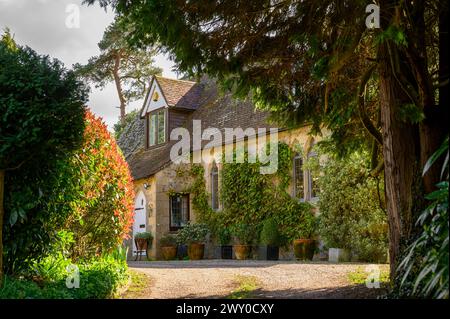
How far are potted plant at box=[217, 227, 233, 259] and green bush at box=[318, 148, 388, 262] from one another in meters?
4.41

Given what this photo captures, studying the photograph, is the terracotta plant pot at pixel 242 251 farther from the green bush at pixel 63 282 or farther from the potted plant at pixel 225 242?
the green bush at pixel 63 282

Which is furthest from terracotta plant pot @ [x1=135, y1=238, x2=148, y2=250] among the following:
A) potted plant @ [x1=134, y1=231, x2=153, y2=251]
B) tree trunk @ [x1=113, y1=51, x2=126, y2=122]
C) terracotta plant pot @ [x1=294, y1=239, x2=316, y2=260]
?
tree trunk @ [x1=113, y1=51, x2=126, y2=122]

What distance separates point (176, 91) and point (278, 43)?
16813 millimetres

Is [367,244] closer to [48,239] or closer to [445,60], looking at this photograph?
[445,60]

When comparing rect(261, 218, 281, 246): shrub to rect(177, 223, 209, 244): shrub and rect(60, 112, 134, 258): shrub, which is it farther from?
rect(60, 112, 134, 258): shrub

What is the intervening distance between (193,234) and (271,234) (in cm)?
391

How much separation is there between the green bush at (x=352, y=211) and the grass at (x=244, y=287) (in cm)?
559

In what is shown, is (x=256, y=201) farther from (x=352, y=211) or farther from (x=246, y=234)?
(x=352, y=211)

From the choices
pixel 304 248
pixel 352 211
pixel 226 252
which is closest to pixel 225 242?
pixel 226 252

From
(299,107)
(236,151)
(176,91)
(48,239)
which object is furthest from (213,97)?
(48,239)

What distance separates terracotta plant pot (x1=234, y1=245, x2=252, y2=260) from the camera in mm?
18656

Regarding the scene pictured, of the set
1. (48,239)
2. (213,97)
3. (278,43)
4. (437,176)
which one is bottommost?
(48,239)
